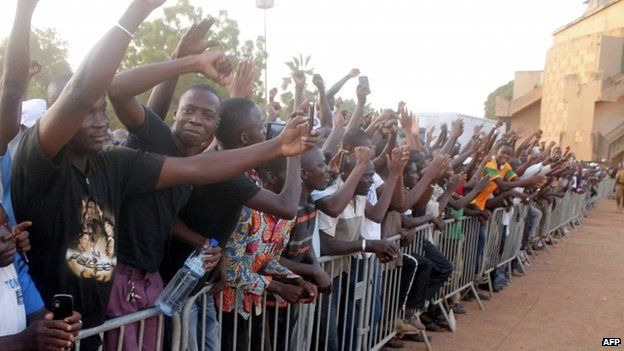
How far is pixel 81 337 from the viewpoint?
242cm

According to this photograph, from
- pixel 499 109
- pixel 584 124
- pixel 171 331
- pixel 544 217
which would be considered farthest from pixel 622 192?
pixel 171 331

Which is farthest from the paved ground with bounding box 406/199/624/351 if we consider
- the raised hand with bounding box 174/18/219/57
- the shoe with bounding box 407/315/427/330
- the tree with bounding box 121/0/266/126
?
the tree with bounding box 121/0/266/126

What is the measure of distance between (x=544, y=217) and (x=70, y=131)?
41.1 feet

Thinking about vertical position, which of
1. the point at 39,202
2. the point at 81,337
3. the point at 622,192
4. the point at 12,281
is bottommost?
the point at 622,192

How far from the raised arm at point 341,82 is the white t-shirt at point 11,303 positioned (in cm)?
520

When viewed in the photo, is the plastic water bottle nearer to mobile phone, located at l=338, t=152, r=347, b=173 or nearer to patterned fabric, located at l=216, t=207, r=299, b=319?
patterned fabric, located at l=216, t=207, r=299, b=319

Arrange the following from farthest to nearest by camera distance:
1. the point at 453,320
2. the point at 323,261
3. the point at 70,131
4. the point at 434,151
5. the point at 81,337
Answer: the point at 434,151 < the point at 453,320 < the point at 323,261 < the point at 81,337 < the point at 70,131

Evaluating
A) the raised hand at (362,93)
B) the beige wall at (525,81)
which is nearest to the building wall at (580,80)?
the beige wall at (525,81)

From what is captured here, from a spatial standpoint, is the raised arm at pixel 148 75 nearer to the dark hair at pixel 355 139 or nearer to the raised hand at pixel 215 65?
the raised hand at pixel 215 65

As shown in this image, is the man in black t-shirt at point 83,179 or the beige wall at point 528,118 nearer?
the man in black t-shirt at point 83,179

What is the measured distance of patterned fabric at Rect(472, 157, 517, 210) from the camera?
8.27 metres

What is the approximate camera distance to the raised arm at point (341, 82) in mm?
6875

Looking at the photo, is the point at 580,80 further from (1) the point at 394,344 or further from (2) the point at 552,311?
(1) the point at 394,344

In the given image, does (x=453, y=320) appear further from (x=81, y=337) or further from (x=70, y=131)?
(x=70, y=131)
